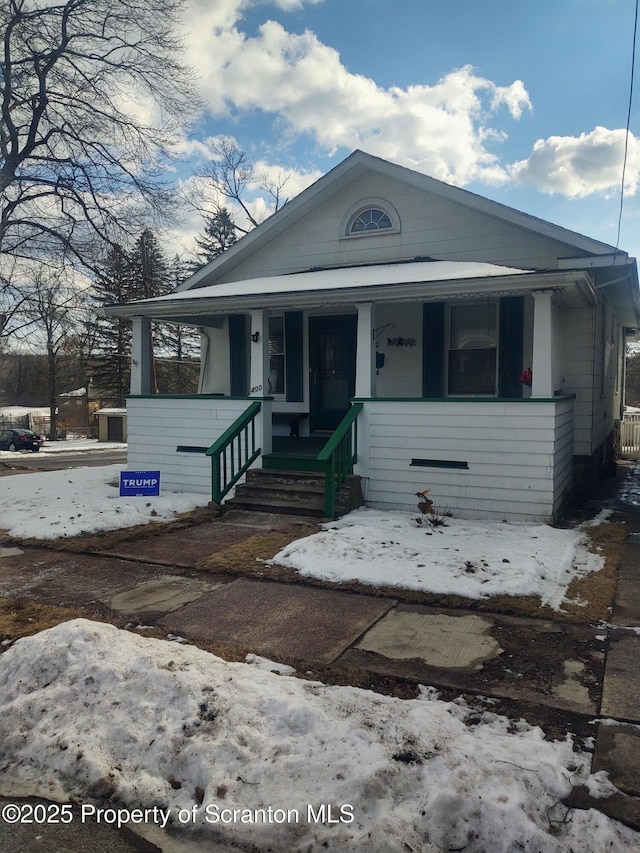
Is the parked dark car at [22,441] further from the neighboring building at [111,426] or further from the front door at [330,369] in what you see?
the front door at [330,369]

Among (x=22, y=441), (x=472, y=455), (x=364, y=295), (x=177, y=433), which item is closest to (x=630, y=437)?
(x=472, y=455)

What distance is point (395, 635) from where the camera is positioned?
4.21 metres

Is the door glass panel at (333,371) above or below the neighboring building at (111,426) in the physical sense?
above

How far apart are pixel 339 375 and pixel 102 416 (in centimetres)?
2951

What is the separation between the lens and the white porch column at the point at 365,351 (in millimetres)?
8320

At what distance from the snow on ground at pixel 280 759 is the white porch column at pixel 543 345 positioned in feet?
16.5

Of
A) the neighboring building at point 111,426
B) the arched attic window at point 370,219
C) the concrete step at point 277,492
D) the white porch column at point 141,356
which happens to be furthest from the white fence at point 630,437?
the neighboring building at point 111,426

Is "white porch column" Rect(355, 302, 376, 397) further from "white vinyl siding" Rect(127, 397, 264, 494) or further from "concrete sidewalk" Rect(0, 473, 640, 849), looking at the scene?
"concrete sidewalk" Rect(0, 473, 640, 849)

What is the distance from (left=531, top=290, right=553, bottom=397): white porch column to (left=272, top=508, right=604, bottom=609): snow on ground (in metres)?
1.70

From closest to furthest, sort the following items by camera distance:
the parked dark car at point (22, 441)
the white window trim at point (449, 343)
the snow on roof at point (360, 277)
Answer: the snow on roof at point (360, 277) → the white window trim at point (449, 343) → the parked dark car at point (22, 441)

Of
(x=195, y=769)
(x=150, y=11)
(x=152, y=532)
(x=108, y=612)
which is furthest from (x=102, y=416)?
(x=195, y=769)

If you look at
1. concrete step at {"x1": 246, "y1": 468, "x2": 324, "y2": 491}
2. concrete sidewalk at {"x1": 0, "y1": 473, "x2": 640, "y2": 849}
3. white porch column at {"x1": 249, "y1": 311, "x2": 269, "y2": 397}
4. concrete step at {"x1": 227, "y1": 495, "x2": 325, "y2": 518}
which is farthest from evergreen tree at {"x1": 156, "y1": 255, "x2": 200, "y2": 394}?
concrete sidewalk at {"x1": 0, "y1": 473, "x2": 640, "y2": 849}

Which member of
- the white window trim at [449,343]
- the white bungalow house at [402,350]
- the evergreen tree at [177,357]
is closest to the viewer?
the white bungalow house at [402,350]

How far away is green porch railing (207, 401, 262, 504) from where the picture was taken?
834 cm
